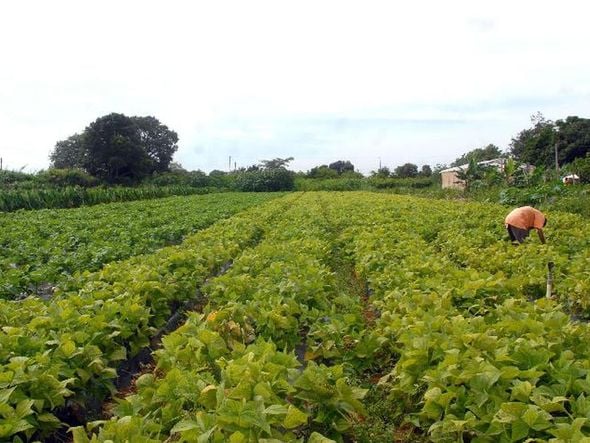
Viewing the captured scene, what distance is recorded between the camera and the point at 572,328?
12.8 ft

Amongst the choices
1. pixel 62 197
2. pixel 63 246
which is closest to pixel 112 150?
pixel 62 197

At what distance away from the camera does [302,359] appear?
5.46 metres

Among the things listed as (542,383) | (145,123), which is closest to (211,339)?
(542,383)

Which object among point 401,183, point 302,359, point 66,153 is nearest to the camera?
point 302,359

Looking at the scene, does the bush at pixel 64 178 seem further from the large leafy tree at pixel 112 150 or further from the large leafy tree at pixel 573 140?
the large leafy tree at pixel 573 140

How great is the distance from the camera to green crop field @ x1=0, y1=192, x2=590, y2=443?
290 cm

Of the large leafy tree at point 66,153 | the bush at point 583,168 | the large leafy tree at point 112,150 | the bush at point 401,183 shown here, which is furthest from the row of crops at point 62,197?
the large leafy tree at point 66,153

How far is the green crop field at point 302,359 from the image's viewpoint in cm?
290

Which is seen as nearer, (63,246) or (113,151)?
(63,246)

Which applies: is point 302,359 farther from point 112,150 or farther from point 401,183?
point 401,183

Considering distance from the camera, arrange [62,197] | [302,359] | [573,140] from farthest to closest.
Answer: [573,140]
[62,197]
[302,359]

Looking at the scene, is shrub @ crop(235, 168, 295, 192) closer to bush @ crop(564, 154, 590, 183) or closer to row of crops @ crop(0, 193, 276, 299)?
bush @ crop(564, 154, 590, 183)

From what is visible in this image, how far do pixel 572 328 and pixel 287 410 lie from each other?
2459mm

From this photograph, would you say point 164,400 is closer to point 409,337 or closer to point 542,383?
point 409,337
